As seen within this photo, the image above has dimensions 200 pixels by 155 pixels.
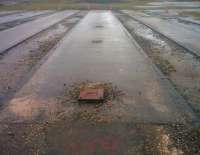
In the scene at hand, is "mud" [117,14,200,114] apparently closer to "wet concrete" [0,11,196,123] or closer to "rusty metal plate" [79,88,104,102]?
"wet concrete" [0,11,196,123]

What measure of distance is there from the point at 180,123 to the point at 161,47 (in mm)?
8033

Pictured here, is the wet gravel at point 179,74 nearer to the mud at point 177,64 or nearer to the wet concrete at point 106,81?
the mud at point 177,64

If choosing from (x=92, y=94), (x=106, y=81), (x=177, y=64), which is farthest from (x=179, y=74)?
(x=92, y=94)

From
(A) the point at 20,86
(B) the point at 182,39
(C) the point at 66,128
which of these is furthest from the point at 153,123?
(B) the point at 182,39

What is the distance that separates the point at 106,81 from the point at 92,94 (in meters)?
1.30

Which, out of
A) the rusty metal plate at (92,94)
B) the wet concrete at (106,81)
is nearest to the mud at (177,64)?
the wet concrete at (106,81)

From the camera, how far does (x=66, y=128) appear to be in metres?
5.30

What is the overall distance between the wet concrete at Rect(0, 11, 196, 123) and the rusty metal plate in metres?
0.39

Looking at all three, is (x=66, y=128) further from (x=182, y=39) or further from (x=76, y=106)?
(x=182, y=39)

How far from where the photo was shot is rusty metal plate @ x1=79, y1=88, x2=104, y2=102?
6516mm

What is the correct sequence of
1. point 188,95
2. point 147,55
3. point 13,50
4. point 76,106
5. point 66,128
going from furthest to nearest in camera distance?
point 13,50 → point 147,55 → point 188,95 → point 76,106 → point 66,128

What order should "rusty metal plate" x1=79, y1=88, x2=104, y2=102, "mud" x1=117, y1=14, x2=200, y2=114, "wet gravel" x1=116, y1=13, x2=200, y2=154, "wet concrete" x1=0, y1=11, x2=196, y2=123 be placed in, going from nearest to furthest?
"wet gravel" x1=116, y1=13, x2=200, y2=154 < "wet concrete" x1=0, y1=11, x2=196, y2=123 < "rusty metal plate" x1=79, y1=88, x2=104, y2=102 < "mud" x1=117, y1=14, x2=200, y2=114

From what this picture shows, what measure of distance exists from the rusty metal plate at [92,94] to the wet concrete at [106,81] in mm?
386

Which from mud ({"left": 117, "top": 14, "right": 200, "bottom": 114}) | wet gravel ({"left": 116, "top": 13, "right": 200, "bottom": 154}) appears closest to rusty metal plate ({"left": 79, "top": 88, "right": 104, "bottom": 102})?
wet gravel ({"left": 116, "top": 13, "right": 200, "bottom": 154})
